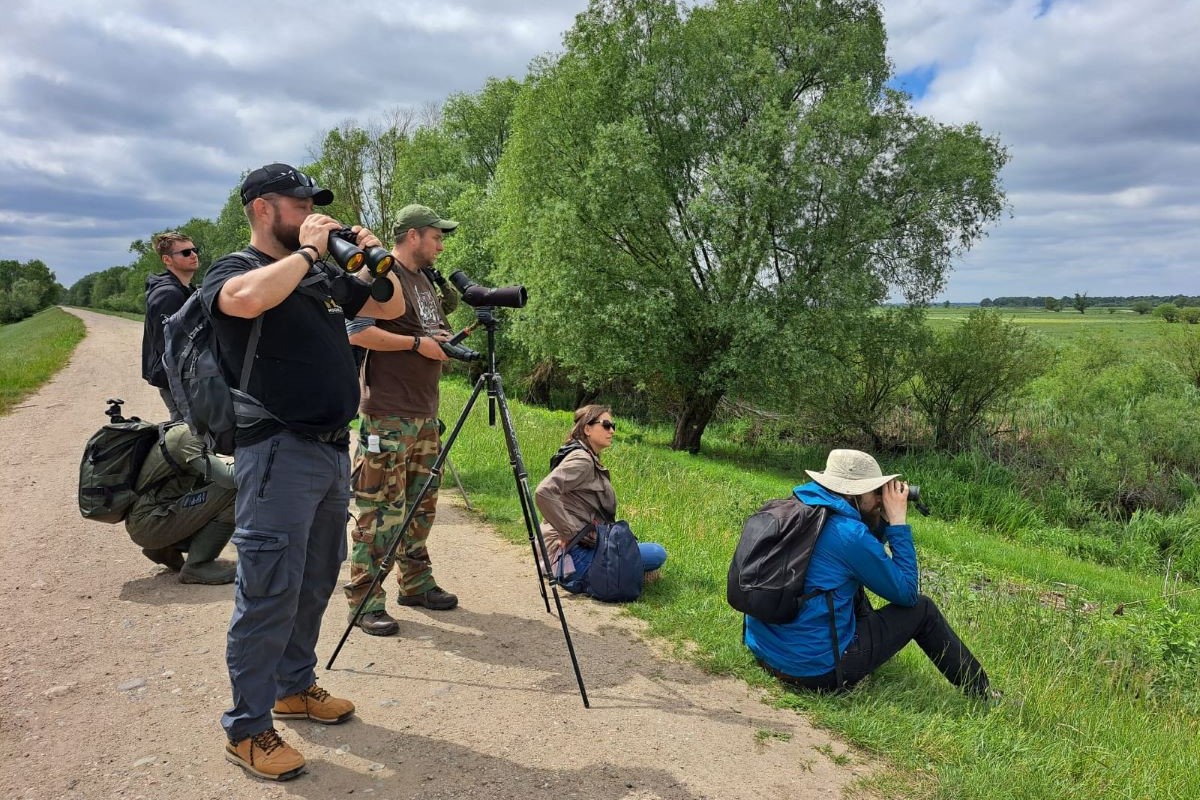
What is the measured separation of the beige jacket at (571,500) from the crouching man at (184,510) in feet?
7.26

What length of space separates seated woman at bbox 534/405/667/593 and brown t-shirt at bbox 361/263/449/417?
1.13 metres

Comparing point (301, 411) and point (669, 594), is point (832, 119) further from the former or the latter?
point (301, 411)

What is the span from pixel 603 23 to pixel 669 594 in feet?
53.5

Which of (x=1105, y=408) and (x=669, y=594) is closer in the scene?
(x=669, y=594)

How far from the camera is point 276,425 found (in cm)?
298

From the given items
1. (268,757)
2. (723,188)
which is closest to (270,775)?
(268,757)

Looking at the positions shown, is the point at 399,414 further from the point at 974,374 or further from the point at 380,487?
the point at 974,374

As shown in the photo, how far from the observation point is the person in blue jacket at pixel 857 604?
3.80 meters

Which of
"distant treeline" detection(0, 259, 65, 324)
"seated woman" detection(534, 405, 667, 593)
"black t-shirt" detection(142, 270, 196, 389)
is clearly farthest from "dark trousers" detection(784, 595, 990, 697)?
"distant treeline" detection(0, 259, 65, 324)

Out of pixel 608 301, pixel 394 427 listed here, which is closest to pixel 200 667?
pixel 394 427

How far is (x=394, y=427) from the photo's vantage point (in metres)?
4.58

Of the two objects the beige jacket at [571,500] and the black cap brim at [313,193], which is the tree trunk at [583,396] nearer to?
the beige jacket at [571,500]

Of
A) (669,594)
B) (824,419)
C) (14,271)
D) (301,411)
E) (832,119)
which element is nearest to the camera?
(301,411)

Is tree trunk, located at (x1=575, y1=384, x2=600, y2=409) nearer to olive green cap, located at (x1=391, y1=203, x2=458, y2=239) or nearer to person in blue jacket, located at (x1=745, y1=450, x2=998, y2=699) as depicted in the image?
olive green cap, located at (x1=391, y1=203, x2=458, y2=239)
